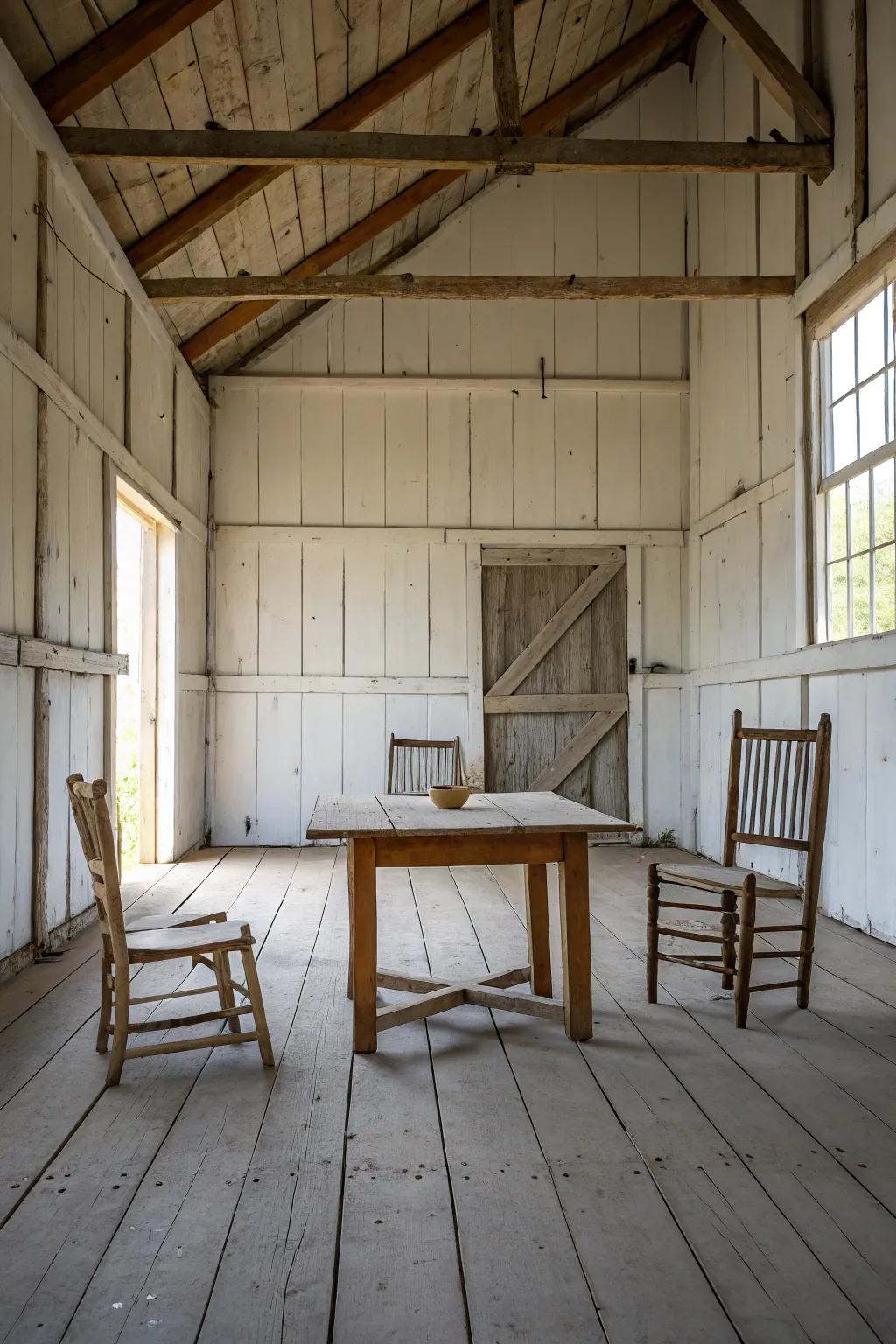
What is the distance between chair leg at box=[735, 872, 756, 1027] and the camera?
2965mm

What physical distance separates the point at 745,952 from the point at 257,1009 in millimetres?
1447

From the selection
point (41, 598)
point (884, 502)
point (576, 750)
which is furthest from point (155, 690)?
point (884, 502)

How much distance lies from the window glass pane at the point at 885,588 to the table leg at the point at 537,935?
1966mm

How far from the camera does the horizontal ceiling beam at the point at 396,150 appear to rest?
3844mm

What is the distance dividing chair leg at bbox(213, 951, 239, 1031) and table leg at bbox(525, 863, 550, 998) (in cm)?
96

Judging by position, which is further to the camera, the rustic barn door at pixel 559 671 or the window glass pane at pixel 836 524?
the rustic barn door at pixel 559 671

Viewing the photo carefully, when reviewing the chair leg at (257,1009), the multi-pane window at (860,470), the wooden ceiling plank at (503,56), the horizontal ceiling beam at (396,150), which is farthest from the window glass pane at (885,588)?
the chair leg at (257,1009)

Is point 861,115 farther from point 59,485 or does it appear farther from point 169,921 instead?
point 169,921

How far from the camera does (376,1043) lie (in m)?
2.81

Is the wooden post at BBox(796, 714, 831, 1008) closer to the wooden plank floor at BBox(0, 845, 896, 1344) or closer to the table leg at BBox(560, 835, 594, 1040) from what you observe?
the wooden plank floor at BBox(0, 845, 896, 1344)

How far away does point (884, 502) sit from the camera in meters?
4.20

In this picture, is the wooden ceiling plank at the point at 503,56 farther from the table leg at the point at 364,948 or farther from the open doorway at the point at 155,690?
the table leg at the point at 364,948

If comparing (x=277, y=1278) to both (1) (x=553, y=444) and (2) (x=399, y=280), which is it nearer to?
(2) (x=399, y=280)

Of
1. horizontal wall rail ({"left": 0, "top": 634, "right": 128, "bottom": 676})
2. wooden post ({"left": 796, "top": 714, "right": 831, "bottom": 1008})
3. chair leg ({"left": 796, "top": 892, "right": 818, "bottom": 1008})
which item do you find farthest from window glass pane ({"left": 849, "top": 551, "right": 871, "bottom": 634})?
horizontal wall rail ({"left": 0, "top": 634, "right": 128, "bottom": 676})
